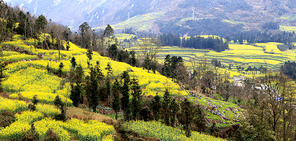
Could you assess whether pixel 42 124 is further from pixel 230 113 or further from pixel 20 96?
pixel 230 113

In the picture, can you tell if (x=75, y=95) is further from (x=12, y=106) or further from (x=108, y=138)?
(x=108, y=138)

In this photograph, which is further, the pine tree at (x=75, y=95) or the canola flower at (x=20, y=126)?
the pine tree at (x=75, y=95)

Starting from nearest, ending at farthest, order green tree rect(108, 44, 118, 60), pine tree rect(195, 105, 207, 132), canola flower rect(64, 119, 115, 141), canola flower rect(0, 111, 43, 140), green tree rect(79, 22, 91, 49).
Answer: canola flower rect(0, 111, 43, 140)
canola flower rect(64, 119, 115, 141)
pine tree rect(195, 105, 207, 132)
green tree rect(108, 44, 118, 60)
green tree rect(79, 22, 91, 49)

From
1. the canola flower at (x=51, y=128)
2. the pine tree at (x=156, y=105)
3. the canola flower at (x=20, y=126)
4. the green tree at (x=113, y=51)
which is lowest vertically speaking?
the pine tree at (x=156, y=105)

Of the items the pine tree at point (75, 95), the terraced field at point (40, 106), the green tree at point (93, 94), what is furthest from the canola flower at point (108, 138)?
the pine tree at point (75, 95)

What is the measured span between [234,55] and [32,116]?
20390 cm

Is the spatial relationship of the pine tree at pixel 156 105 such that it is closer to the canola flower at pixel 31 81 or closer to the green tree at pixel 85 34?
the canola flower at pixel 31 81

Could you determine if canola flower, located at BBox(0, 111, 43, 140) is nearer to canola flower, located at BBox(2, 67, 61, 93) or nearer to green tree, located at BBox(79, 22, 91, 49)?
canola flower, located at BBox(2, 67, 61, 93)

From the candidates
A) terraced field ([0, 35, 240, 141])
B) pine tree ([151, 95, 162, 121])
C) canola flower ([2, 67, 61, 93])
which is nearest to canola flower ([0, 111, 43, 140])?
terraced field ([0, 35, 240, 141])

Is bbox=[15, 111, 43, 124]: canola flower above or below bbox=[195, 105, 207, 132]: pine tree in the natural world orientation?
above

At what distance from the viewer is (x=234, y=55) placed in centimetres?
18750

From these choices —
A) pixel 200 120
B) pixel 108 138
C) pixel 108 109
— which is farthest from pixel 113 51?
pixel 108 138

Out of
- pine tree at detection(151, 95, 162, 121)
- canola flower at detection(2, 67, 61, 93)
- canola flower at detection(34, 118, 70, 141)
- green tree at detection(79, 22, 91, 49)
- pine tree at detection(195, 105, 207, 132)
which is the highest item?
green tree at detection(79, 22, 91, 49)

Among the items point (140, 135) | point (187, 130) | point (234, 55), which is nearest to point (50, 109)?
point (140, 135)
